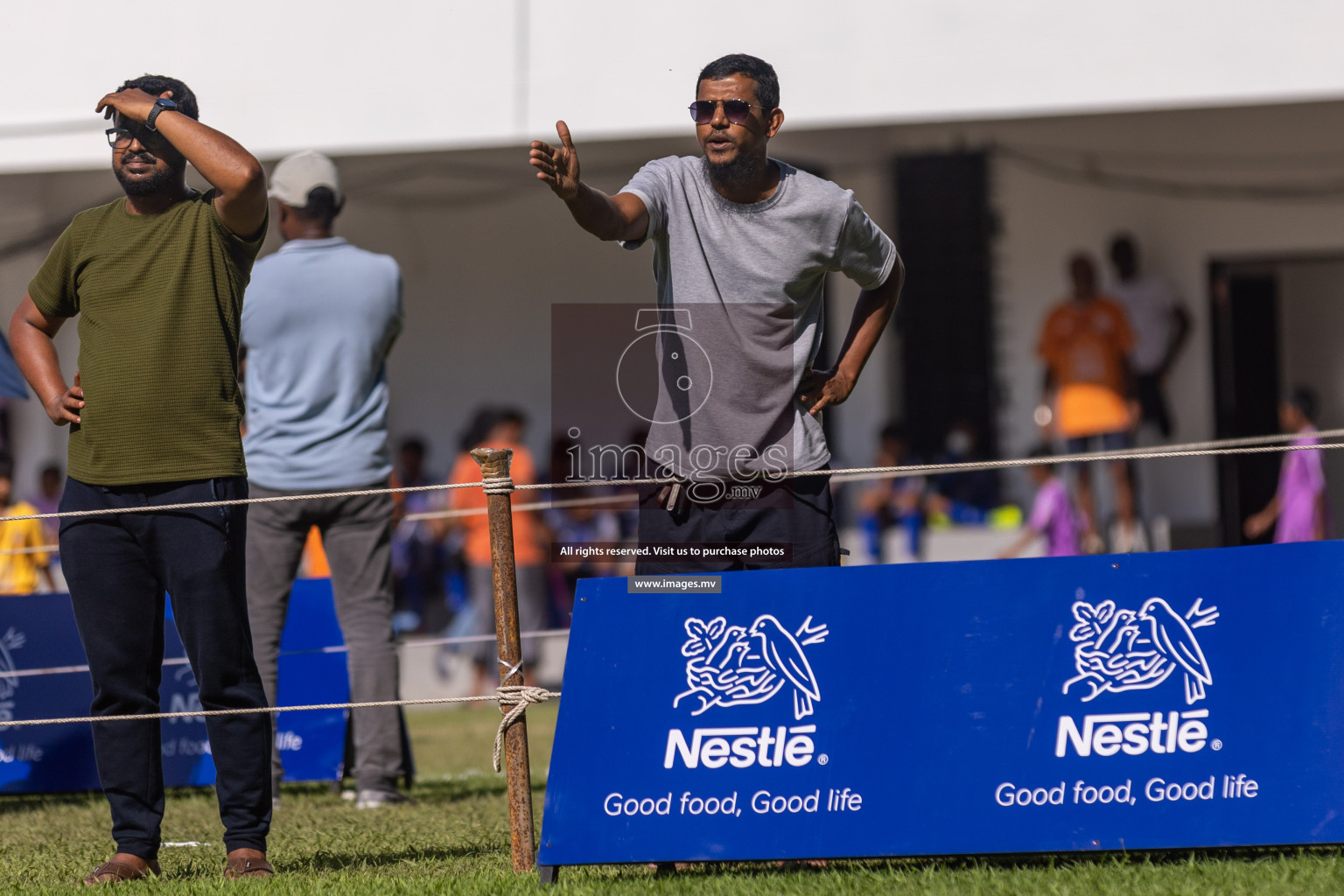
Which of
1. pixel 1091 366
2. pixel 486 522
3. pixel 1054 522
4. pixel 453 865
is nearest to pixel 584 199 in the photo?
pixel 453 865

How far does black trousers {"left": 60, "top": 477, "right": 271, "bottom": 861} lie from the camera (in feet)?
11.1

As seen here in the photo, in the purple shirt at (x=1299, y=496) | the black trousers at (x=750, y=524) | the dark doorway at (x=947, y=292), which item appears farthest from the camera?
the dark doorway at (x=947, y=292)

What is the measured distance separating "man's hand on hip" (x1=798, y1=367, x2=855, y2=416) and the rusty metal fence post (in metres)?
0.70

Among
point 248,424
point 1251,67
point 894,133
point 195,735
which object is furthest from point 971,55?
point 195,735

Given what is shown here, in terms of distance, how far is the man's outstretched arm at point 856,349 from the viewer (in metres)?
3.46

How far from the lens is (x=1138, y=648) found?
125 inches

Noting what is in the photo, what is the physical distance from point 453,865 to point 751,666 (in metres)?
0.92

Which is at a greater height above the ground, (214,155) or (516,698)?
(214,155)

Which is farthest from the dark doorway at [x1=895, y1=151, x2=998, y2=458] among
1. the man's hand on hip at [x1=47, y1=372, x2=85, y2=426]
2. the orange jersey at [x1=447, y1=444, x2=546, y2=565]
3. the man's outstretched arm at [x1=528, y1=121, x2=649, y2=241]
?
the man's hand on hip at [x1=47, y1=372, x2=85, y2=426]

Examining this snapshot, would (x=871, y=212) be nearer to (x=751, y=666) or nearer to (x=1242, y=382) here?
(x=1242, y=382)

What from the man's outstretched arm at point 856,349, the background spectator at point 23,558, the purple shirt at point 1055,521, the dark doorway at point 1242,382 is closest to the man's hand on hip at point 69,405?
the man's outstretched arm at point 856,349

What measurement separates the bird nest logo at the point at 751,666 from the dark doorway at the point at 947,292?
6593 millimetres

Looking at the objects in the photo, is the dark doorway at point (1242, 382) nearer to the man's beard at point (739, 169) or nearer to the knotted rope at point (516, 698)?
the man's beard at point (739, 169)

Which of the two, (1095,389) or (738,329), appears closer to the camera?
(738,329)
